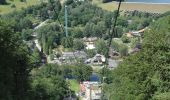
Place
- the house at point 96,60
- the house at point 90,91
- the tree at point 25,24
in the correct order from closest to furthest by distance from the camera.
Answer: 1. the house at point 90,91
2. the house at point 96,60
3. the tree at point 25,24

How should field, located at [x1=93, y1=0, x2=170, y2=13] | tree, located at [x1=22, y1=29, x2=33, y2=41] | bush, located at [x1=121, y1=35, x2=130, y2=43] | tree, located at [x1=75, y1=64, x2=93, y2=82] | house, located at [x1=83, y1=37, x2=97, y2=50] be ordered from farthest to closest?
field, located at [x1=93, y1=0, x2=170, y2=13]
tree, located at [x1=22, y1=29, x2=33, y2=41]
bush, located at [x1=121, y1=35, x2=130, y2=43]
house, located at [x1=83, y1=37, x2=97, y2=50]
tree, located at [x1=75, y1=64, x2=93, y2=82]

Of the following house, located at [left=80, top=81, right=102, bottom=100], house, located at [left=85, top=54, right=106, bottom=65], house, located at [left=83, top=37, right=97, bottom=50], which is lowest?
house, located at [left=83, top=37, right=97, bottom=50]

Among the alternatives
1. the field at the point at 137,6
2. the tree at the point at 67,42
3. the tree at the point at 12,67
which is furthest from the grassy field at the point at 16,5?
the tree at the point at 12,67

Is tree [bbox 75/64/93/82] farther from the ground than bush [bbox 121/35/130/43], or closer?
farther from the ground

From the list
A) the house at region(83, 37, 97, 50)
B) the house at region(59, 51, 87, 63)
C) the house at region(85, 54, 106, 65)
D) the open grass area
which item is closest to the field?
the house at region(83, 37, 97, 50)

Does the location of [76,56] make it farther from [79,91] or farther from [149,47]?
[149,47]

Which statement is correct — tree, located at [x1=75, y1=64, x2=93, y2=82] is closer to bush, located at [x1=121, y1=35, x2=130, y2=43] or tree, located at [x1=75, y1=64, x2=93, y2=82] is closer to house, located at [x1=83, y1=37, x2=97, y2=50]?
house, located at [x1=83, y1=37, x2=97, y2=50]

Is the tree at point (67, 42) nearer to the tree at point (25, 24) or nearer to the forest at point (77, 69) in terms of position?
the forest at point (77, 69)

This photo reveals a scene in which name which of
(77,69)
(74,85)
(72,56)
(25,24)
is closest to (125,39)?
(72,56)

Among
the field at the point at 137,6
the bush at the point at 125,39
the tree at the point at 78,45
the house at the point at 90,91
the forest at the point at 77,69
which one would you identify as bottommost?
the field at the point at 137,6

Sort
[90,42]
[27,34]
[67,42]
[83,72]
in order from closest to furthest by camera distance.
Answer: [83,72]
[67,42]
[90,42]
[27,34]

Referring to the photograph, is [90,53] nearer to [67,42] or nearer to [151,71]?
[67,42]
